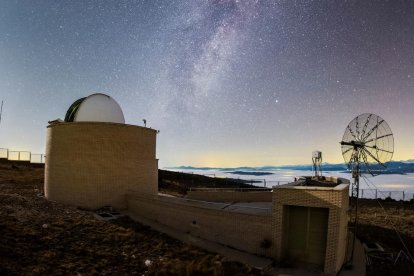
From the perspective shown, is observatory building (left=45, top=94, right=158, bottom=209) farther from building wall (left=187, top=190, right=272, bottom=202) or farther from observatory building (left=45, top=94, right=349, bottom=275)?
building wall (left=187, top=190, right=272, bottom=202)

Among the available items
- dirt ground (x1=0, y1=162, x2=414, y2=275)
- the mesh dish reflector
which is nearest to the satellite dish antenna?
dirt ground (x1=0, y1=162, x2=414, y2=275)

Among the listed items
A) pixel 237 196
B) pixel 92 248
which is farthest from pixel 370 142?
pixel 92 248

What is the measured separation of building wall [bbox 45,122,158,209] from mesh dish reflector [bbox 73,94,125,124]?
1.92m

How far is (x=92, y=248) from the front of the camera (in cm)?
1134

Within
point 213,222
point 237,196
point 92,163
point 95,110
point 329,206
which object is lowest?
point 213,222

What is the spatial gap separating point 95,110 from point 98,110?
0.63 ft

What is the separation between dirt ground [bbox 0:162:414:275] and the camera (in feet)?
32.0

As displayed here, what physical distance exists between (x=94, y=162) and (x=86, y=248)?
277 inches

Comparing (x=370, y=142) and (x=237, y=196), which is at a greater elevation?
(x=370, y=142)

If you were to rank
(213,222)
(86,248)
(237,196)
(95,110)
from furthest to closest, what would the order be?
(237,196)
(95,110)
(213,222)
(86,248)

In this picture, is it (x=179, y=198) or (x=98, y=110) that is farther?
(x=98, y=110)

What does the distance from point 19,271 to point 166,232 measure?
6824 millimetres

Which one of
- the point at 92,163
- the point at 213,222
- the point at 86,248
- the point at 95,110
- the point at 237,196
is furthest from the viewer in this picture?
the point at 237,196

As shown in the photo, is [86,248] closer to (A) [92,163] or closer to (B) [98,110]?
(A) [92,163]
